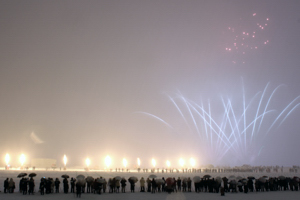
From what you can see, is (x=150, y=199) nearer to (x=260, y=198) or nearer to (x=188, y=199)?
(x=188, y=199)

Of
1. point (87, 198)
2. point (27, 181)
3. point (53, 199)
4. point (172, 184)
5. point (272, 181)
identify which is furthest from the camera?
point (272, 181)

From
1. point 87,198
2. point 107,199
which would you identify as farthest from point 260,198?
point 87,198

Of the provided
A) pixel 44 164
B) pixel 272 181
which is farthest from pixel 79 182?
pixel 44 164

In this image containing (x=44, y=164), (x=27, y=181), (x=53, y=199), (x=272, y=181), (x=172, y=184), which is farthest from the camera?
(x=44, y=164)

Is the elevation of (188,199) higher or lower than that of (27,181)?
lower

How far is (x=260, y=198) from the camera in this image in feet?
79.8

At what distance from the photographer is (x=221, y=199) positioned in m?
23.2

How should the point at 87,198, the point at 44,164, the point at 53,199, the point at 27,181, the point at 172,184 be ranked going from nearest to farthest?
the point at 53,199, the point at 87,198, the point at 27,181, the point at 172,184, the point at 44,164

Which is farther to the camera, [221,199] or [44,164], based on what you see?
[44,164]

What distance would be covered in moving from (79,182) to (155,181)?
8.24 m

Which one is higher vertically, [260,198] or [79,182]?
[79,182]

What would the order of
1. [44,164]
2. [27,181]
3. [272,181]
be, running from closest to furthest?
1. [27,181]
2. [272,181]
3. [44,164]

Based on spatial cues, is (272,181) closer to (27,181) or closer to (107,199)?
(107,199)

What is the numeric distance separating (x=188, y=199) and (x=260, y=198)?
6.77m
